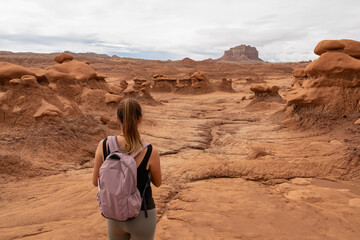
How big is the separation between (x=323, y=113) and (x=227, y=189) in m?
5.91

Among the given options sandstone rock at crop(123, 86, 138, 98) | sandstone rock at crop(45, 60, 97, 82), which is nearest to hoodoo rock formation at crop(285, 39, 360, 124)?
sandstone rock at crop(123, 86, 138, 98)

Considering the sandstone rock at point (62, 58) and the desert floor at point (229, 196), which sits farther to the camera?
the sandstone rock at point (62, 58)

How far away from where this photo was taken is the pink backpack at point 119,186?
63.6 inches

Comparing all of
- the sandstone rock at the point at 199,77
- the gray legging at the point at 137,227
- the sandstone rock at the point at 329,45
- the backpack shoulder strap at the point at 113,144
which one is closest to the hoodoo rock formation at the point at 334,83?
the sandstone rock at the point at 329,45

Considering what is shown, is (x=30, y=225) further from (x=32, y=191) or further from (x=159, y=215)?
(x=159, y=215)

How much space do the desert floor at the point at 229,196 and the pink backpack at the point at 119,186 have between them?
6.10 feet

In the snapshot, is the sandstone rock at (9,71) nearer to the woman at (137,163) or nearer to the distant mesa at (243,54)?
the woman at (137,163)

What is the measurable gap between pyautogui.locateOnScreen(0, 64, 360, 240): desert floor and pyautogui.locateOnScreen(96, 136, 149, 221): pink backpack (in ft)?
6.10

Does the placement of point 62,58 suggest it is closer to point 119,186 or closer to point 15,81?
point 15,81

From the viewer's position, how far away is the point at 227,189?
482cm

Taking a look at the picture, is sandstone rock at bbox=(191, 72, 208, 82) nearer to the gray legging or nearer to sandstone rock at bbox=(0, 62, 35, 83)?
sandstone rock at bbox=(0, 62, 35, 83)

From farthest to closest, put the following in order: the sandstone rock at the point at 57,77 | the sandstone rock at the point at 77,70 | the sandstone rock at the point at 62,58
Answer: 1. the sandstone rock at the point at 62,58
2. the sandstone rock at the point at 77,70
3. the sandstone rock at the point at 57,77

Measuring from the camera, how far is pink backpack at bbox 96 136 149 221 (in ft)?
5.30

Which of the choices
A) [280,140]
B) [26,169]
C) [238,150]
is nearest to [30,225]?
[26,169]
